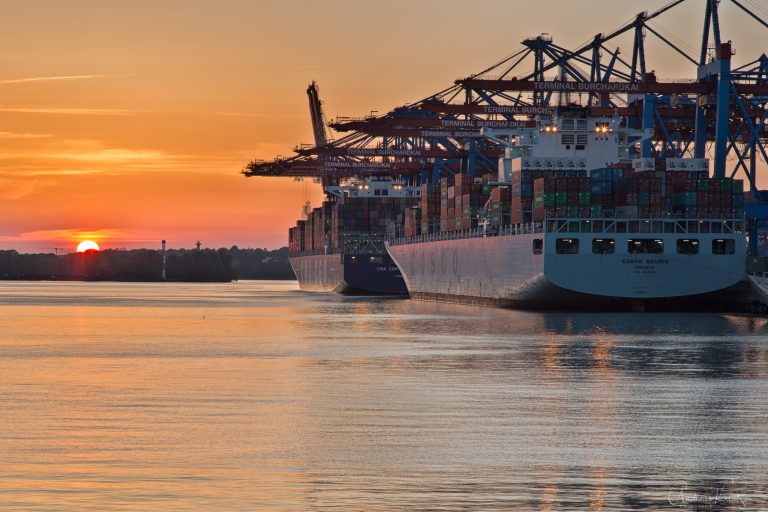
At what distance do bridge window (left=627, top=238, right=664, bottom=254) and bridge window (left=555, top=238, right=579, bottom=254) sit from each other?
3.30 meters

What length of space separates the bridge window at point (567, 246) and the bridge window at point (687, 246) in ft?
21.0

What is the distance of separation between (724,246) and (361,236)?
267ft

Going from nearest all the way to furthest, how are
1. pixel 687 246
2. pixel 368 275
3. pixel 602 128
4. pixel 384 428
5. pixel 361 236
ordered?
pixel 384 428 < pixel 687 246 < pixel 602 128 < pixel 368 275 < pixel 361 236

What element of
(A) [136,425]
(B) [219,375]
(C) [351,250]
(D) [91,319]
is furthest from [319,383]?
(C) [351,250]

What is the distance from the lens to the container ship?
154250 millimetres

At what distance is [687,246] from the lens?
8231cm

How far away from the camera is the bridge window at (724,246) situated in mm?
82250

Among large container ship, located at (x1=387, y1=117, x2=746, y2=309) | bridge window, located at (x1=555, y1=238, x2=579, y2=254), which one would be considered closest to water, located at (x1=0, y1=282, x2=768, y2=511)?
large container ship, located at (x1=387, y1=117, x2=746, y2=309)

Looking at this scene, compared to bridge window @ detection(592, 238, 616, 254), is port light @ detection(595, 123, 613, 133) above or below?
above

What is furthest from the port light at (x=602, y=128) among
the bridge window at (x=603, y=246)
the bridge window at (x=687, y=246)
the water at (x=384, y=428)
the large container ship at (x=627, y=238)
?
the water at (x=384, y=428)

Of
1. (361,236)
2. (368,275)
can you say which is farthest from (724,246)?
(361,236)

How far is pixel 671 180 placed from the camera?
84.2 metres

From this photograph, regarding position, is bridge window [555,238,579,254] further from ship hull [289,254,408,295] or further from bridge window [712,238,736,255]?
ship hull [289,254,408,295]

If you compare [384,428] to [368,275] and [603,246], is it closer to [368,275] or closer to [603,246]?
[603,246]
